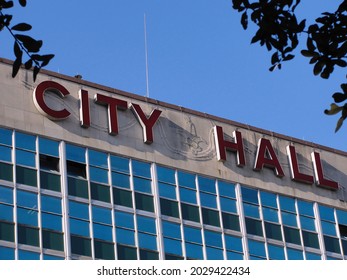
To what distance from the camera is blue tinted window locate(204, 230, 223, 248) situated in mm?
62263

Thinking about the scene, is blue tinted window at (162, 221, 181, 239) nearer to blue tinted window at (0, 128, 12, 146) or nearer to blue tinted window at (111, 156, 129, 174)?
blue tinted window at (111, 156, 129, 174)

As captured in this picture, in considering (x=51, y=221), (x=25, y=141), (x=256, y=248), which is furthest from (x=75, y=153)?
(x=256, y=248)

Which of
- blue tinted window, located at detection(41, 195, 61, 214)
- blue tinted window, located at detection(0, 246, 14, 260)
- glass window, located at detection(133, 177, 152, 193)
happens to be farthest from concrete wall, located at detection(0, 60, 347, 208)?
blue tinted window, located at detection(0, 246, 14, 260)

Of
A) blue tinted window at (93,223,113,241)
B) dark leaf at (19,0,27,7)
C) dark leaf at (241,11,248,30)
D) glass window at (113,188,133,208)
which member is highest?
glass window at (113,188,133,208)

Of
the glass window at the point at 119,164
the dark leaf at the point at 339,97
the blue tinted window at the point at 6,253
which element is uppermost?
the glass window at the point at 119,164

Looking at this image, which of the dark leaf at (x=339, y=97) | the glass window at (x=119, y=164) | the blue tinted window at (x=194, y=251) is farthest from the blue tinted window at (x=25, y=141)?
the dark leaf at (x=339, y=97)

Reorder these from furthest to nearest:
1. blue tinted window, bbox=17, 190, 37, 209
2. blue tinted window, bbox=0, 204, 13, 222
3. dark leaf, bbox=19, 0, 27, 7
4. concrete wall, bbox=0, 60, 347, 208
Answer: concrete wall, bbox=0, 60, 347, 208
blue tinted window, bbox=17, 190, 37, 209
blue tinted window, bbox=0, 204, 13, 222
dark leaf, bbox=19, 0, 27, 7

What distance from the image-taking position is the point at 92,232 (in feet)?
191

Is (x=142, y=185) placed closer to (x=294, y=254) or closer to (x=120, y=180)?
(x=120, y=180)

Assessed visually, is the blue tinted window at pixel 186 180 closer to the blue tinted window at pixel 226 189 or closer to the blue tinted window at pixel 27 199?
the blue tinted window at pixel 226 189

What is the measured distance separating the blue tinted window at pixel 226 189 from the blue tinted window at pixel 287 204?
10.3 feet

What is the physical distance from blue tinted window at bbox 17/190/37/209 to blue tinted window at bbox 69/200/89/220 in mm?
1922

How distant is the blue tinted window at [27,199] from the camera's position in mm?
56750
